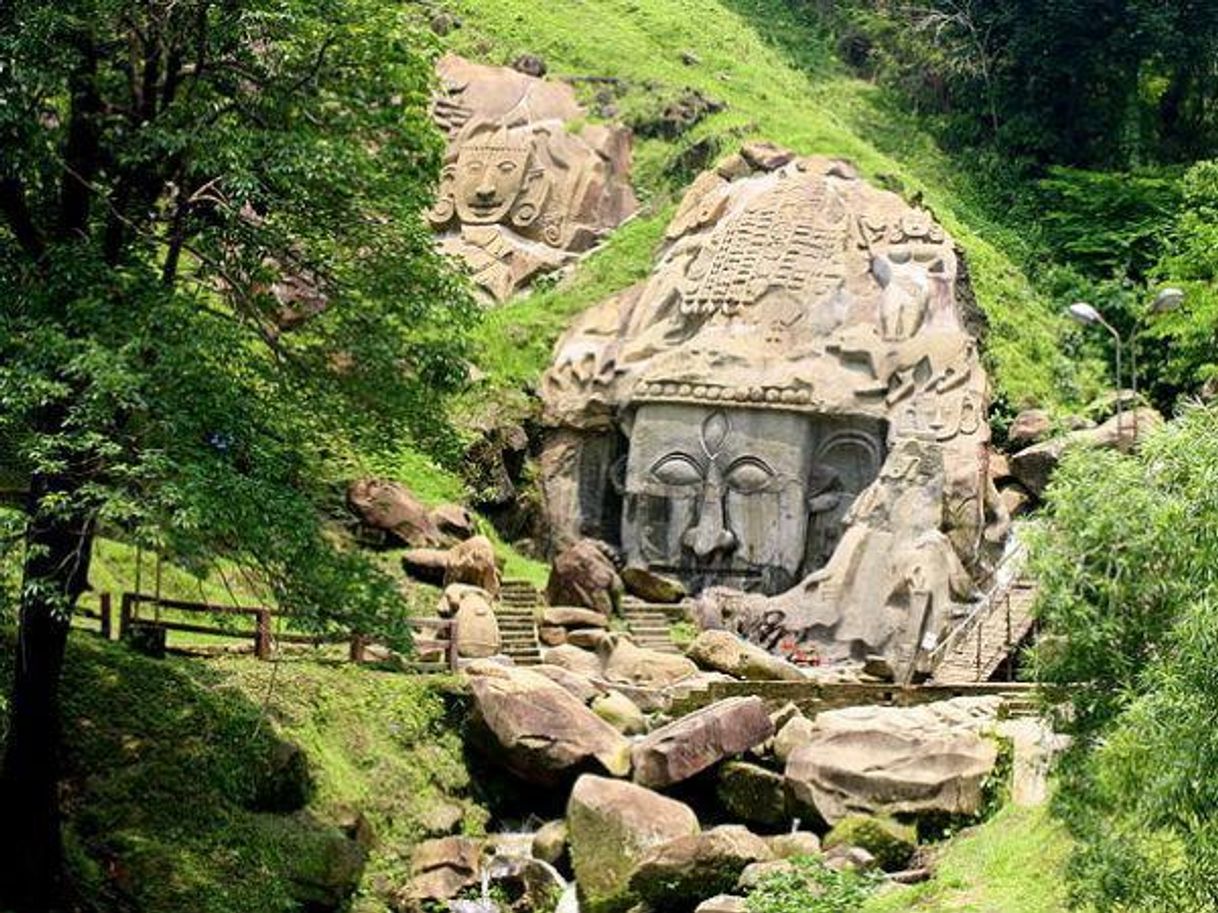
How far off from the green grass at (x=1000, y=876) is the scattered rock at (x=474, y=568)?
1199 centimetres

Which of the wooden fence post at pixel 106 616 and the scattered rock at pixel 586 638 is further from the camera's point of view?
the scattered rock at pixel 586 638

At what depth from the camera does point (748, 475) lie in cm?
3578

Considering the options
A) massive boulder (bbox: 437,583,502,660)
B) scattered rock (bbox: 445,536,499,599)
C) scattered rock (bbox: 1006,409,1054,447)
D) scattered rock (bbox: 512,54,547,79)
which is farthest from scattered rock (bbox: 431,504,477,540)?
scattered rock (bbox: 512,54,547,79)

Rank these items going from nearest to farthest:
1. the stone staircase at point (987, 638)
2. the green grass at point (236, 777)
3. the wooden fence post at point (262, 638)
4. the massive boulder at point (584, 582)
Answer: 1. the green grass at point (236, 777)
2. the wooden fence post at point (262, 638)
3. the stone staircase at point (987, 638)
4. the massive boulder at point (584, 582)

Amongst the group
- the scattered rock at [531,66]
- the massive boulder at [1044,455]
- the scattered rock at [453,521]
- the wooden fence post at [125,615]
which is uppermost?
the scattered rock at [531,66]

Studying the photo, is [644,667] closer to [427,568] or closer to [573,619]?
[573,619]

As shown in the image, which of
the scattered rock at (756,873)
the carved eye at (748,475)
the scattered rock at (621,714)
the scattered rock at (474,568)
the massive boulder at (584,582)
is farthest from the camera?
the carved eye at (748,475)

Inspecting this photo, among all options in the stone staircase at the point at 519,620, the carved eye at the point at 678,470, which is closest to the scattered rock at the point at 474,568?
the stone staircase at the point at 519,620

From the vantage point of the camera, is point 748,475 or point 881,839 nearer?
point 881,839

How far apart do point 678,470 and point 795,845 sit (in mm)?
13464

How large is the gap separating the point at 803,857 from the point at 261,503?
8.40m

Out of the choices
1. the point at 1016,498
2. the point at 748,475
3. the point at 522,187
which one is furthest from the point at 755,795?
the point at 522,187

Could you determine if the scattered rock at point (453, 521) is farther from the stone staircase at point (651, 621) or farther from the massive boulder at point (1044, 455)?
the massive boulder at point (1044, 455)

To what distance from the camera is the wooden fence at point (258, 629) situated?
23.1 m
